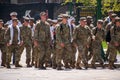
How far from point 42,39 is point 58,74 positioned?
232cm

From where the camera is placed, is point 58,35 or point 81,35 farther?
point 81,35

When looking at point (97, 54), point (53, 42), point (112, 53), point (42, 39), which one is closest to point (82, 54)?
point (97, 54)

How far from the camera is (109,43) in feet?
57.4

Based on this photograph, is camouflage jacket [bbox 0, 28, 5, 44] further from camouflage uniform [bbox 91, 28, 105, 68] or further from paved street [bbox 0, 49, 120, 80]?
camouflage uniform [bbox 91, 28, 105, 68]

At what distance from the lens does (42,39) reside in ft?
56.1

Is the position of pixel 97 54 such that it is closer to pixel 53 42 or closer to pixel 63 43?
pixel 63 43

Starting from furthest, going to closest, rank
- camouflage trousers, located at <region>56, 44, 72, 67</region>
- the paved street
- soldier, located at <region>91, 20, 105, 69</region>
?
1. soldier, located at <region>91, 20, 105, 69</region>
2. camouflage trousers, located at <region>56, 44, 72, 67</region>
3. the paved street

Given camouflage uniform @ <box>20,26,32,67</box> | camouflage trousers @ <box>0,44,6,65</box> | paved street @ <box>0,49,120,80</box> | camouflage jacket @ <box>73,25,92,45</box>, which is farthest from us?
camouflage trousers @ <box>0,44,6,65</box>

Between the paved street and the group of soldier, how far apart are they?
0.78 meters

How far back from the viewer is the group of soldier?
17.1m

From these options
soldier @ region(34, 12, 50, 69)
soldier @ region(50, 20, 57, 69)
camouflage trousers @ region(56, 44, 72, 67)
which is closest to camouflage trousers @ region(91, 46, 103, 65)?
camouflage trousers @ region(56, 44, 72, 67)

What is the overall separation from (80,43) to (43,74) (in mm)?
2652

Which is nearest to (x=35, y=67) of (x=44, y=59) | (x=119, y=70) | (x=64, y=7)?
(x=44, y=59)

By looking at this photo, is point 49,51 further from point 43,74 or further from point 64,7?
point 64,7
